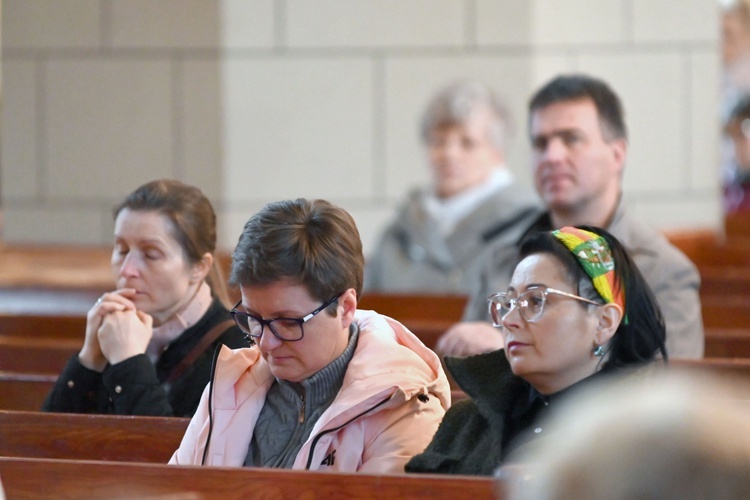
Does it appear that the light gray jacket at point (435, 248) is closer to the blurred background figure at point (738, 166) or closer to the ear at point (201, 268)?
the ear at point (201, 268)

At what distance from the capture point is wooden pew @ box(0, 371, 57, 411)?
3.03 metres

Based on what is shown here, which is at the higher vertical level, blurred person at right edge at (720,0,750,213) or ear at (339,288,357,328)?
blurred person at right edge at (720,0,750,213)

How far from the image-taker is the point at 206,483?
1931 millimetres

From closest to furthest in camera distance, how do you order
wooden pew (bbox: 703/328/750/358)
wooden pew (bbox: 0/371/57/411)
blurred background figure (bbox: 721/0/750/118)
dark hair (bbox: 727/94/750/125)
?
wooden pew (bbox: 0/371/57/411) < wooden pew (bbox: 703/328/750/358) < dark hair (bbox: 727/94/750/125) < blurred background figure (bbox: 721/0/750/118)

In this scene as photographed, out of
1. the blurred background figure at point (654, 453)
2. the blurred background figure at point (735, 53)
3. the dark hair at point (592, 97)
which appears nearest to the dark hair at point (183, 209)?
the dark hair at point (592, 97)

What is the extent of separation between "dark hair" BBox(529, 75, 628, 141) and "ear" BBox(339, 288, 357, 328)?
1.67m

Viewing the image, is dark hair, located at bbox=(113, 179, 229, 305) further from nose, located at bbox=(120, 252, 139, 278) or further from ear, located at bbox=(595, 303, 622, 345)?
ear, located at bbox=(595, 303, 622, 345)

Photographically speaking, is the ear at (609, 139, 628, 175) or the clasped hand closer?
the clasped hand

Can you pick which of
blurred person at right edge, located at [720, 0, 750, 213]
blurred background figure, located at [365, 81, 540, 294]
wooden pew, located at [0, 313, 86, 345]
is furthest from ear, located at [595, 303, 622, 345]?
blurred person at right edge, located at [720, 0, 750, 213]

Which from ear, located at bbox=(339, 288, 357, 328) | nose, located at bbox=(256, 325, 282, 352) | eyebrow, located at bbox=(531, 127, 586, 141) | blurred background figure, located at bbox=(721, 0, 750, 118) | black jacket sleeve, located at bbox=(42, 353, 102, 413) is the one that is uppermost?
blurred background figure, located at bbox=(721, 0, 750, 118)

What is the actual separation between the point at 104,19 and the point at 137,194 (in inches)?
163

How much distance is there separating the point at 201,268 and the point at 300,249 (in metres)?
0.75

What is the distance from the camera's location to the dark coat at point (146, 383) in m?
2.61

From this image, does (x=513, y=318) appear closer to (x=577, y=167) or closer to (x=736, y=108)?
(x=577, y=167)
